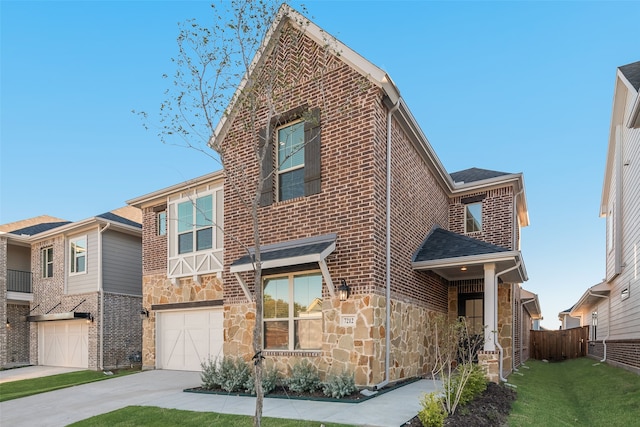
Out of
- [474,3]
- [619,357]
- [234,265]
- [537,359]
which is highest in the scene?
[474,3]

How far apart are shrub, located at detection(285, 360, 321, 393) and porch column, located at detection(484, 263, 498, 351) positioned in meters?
3.83

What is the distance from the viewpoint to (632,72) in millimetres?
12656

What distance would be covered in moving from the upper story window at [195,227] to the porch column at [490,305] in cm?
816

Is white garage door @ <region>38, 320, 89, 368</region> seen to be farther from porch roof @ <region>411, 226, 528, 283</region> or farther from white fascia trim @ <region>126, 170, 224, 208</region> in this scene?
porch roof @ <region>411, 226, 528, 283</region>

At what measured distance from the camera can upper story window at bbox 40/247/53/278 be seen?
1912 cm

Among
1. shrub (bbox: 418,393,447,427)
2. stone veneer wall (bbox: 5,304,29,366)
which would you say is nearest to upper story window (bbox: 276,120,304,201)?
shrub (bbox: 418,393,447,427)

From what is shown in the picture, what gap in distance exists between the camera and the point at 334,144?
378 inches

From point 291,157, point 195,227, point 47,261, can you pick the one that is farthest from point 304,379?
point 47,261

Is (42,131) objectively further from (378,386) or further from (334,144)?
(378,386)

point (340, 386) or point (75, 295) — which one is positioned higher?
point (75, 295)

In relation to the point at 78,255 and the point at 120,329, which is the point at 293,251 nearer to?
the point at 120,329

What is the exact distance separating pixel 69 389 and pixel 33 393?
2.61 feet

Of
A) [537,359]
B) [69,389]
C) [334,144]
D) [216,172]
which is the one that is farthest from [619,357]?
[69,389]

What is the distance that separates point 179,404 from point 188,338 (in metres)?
5.95
